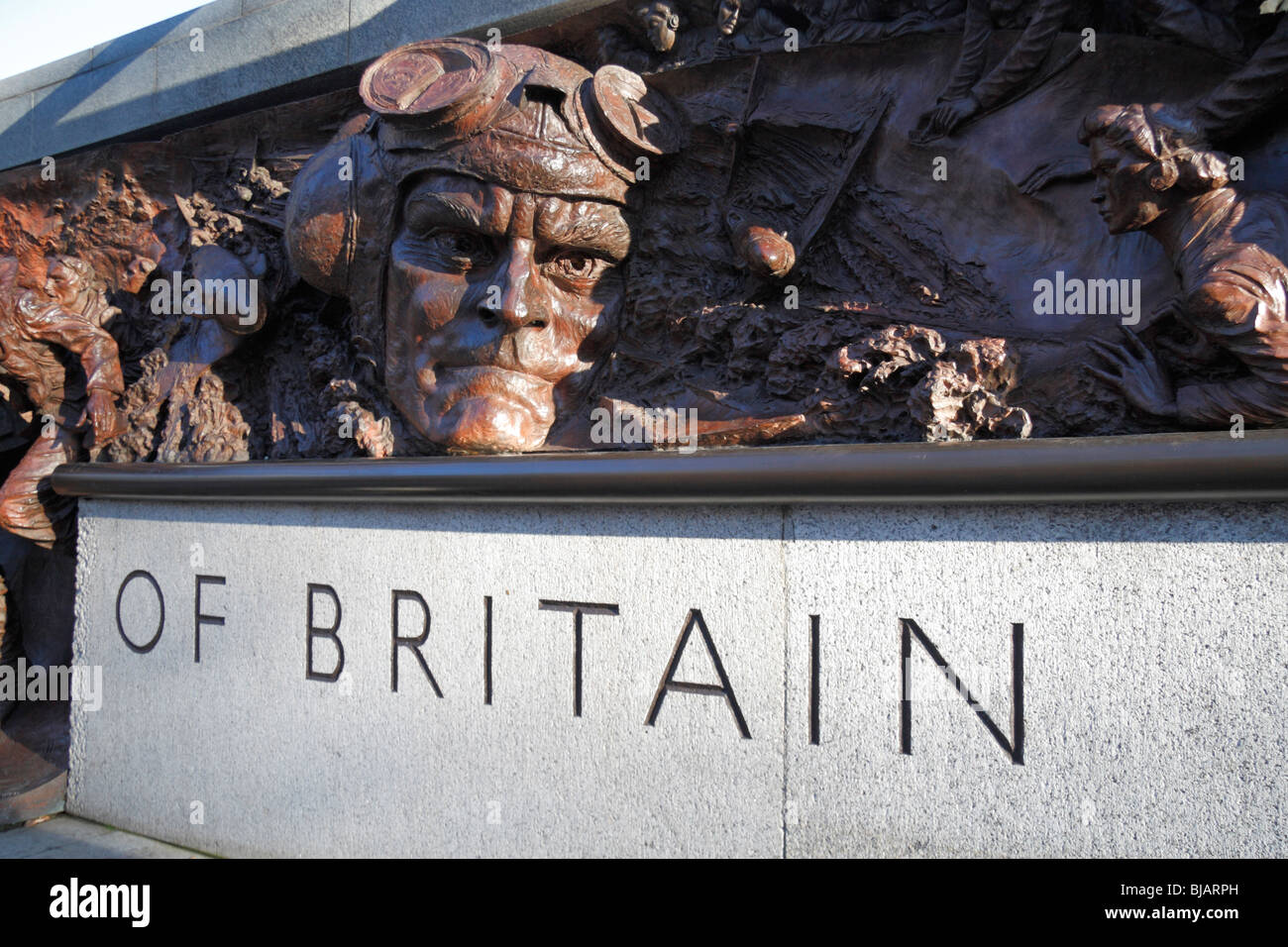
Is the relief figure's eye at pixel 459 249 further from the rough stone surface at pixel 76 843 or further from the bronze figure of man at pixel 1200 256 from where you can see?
the rough stone surface at pixel 76 843

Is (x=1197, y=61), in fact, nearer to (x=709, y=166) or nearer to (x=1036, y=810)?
(x=709, y=166)

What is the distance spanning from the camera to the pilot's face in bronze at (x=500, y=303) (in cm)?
347

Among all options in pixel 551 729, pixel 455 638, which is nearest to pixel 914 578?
pixel 551 729

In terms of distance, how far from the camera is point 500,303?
3.45 meters

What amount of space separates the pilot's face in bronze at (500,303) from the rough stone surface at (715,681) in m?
0.45

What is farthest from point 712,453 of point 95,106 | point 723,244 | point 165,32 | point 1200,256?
point 95,106

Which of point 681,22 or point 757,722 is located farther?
point 681,22

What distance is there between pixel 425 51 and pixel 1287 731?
3585 mm

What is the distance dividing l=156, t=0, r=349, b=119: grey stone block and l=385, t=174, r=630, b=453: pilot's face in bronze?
111cm

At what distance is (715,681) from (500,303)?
1.63m

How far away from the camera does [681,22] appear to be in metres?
3.44

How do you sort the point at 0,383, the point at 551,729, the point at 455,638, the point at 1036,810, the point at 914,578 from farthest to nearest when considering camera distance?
the point at 0,383
the point at 455,638
the point at 551,729
the point at 914,578
the point at 1036,810

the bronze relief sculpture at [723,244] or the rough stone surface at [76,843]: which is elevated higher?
the bronze relief sculpture at [723,244]

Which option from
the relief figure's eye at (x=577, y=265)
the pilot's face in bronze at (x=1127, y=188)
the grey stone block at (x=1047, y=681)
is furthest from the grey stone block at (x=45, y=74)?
the pilot's face in bronze at (x=1127, y=188)
